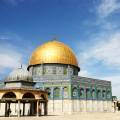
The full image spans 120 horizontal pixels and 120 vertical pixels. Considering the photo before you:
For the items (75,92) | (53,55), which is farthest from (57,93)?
(53,55)

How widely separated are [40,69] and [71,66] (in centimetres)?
677

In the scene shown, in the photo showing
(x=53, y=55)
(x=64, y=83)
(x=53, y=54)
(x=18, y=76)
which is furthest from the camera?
(x=53, y=54)

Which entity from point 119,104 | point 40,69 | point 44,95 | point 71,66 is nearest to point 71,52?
point 71,66

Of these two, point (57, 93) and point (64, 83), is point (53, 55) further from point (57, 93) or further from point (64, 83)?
point (57, 93)

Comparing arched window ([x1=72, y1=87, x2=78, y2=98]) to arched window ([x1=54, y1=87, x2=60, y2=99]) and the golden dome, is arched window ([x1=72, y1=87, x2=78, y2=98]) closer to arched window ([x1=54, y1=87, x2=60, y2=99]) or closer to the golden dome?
arched window ([x1=54, y1=87, x2=60, y2=99])

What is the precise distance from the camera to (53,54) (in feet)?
186

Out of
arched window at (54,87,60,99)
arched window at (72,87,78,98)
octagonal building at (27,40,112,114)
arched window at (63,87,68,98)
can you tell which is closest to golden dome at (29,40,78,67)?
octagonal building at (27,40,112,114)

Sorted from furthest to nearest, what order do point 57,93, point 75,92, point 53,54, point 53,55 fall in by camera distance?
point 53,54 < point 53,55 < point 75,92 < point 57,93

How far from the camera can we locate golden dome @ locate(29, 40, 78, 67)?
184ft

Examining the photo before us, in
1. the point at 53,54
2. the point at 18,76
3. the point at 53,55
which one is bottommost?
the point at 18,76

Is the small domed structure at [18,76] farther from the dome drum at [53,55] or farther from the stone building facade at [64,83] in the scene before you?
the dome drum at [53,55]

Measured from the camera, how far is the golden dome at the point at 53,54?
56.2 m

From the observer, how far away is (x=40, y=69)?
2197 inches

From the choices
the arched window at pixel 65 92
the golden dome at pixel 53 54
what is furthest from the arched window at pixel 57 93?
the golden dome at pixel 53 54
